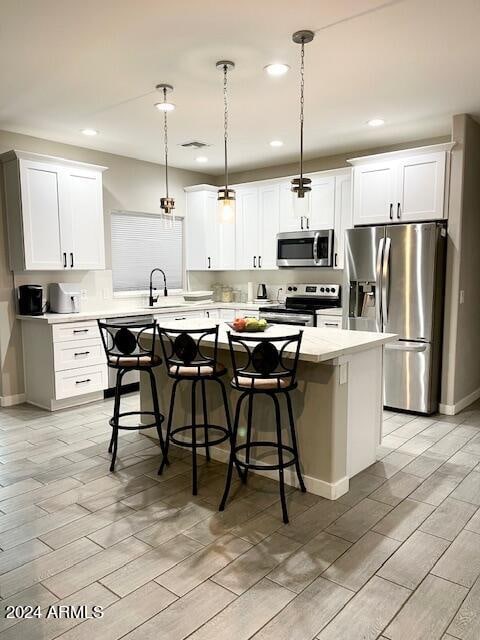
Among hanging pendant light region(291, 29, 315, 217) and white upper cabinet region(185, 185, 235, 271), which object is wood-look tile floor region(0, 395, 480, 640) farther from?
white upper cabinet region(185, 185, 235, 271)

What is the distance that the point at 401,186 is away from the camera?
15.3ft

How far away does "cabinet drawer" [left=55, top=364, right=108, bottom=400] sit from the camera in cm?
473

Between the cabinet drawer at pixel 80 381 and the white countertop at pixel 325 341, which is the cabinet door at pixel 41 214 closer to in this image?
the cabinet drawer at pixel 80 381

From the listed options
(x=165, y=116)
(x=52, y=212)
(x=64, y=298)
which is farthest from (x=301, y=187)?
(x=64, y=298)

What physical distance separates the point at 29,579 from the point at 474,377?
14.7 feet

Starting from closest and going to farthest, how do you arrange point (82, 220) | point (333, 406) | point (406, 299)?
1. point (333, 406)
2. point (406, 299)
3. point (82, 220)

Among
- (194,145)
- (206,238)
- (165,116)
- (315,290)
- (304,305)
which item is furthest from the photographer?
(206,238)

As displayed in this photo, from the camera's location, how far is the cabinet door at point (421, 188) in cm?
444

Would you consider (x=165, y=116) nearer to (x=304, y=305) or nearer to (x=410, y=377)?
(x=304, y=305)

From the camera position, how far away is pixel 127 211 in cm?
589

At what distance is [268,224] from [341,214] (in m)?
1.09

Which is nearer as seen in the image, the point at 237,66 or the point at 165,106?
the point at 237,66

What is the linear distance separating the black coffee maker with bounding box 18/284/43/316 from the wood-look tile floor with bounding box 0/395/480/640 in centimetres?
171

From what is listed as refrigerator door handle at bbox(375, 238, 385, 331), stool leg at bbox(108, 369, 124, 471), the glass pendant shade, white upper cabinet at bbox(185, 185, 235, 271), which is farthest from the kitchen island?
white upper cabinet at bbox(185, 185, 235, 271)
